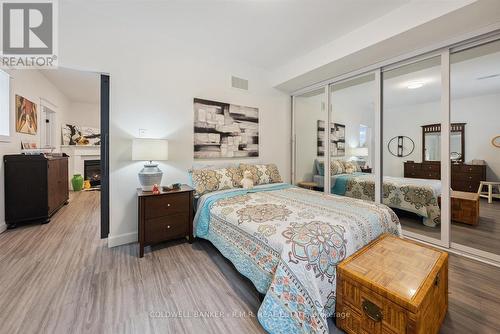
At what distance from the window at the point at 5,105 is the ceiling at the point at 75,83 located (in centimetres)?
80

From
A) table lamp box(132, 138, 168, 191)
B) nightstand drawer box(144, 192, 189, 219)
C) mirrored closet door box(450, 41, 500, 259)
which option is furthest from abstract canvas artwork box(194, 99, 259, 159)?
mirrored closet door box(450, 41, 500, 259)

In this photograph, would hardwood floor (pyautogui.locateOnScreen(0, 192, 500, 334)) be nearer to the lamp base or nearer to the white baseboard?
the white baseboard

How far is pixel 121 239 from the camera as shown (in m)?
2.55

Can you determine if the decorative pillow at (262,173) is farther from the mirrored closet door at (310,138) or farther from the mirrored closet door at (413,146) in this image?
the mirrored closet door at (413,146)

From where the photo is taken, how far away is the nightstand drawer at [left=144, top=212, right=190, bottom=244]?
7.38 ft

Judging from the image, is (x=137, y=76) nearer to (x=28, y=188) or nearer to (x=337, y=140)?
(x=28, y=188)

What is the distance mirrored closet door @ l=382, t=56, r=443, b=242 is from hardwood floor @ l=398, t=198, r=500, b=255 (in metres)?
0.02

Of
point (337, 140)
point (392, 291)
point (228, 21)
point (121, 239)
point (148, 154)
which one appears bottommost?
point (121, 239)

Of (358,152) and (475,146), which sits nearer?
(475,146)

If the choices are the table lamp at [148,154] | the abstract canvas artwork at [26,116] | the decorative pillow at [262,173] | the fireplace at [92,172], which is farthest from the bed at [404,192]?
the fireplace at [92,172]

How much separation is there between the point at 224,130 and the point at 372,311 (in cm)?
281

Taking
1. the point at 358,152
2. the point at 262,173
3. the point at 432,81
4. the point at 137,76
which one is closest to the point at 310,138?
the point at 358,152

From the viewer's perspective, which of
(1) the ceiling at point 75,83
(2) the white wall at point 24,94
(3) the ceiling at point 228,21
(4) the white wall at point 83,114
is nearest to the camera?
(3) the ceiling at point 228,21

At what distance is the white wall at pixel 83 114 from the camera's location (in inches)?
237
